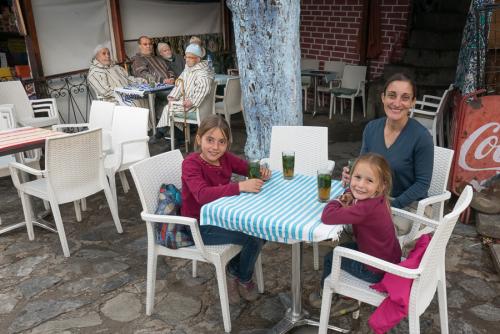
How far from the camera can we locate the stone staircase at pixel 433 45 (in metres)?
6.70

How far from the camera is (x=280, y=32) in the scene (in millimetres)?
3232

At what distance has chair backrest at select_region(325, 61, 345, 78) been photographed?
7.56 metres

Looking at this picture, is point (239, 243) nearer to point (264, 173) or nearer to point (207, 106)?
point (264, 173)

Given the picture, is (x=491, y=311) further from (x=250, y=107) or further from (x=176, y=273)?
(x=250, y=107)

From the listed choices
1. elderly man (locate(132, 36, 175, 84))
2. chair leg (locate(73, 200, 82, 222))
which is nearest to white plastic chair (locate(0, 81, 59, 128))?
elderly man (locate(132, 36, 175, 84))

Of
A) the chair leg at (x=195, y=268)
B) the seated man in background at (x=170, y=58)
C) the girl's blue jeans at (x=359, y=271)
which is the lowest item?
the chair leg at (x=195, y=268)

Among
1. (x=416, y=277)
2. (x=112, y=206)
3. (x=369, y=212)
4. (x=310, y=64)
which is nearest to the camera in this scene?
(x=416, y=277)

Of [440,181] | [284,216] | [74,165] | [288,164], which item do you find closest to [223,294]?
[284,216]

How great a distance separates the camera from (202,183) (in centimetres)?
222

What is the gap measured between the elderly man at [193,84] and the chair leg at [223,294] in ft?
10.6

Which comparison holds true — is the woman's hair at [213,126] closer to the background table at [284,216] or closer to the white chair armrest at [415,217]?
the background table at [284,216]

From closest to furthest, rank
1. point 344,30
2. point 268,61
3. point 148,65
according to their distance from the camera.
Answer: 1. point 268,61
2. point 148,65
3. point 344,30

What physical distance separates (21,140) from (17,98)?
7.85ft

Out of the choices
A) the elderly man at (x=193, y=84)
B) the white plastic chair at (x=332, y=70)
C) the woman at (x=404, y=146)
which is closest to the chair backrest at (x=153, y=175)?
the woman at (x=404, y=146)
